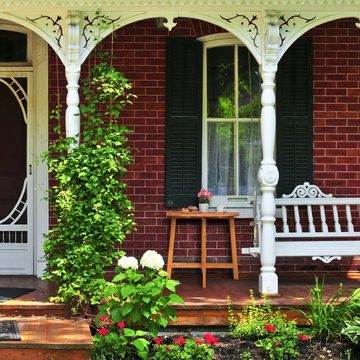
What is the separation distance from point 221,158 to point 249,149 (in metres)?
0.34

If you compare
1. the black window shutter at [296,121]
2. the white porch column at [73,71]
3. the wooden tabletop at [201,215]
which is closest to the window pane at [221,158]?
the black window shutter at [296,121]

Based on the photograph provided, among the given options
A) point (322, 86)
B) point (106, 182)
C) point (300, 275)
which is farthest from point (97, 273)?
point (322, 86)

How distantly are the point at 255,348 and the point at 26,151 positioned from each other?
12.2ft

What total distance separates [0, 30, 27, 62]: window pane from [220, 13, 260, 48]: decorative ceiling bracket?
266 centimetres

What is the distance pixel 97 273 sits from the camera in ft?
20.8

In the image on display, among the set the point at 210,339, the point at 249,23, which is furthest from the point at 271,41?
the point at 210,339

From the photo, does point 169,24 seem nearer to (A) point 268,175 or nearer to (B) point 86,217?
(A) point 268,175

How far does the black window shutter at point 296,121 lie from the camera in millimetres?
7992

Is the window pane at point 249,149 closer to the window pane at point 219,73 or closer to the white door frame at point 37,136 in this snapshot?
the window pane at point 219,73

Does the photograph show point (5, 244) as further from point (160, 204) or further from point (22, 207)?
point (160, 204)

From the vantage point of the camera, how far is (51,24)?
22.0 ft

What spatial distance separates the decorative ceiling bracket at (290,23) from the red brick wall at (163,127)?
135 centimetres

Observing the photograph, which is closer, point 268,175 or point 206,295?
point 268,175

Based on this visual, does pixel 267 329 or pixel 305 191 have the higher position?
pixel 305 191
